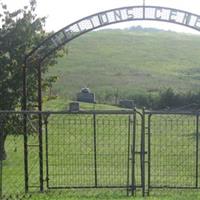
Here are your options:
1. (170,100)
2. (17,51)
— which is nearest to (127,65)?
(170,100)

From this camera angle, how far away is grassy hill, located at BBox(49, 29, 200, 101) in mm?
64438

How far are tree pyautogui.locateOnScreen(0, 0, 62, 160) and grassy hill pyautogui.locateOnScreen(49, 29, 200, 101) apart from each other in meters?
27.0

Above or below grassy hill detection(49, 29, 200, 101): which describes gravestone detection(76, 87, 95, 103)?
below

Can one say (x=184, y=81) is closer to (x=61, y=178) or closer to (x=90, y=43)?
(x=90, y=43)

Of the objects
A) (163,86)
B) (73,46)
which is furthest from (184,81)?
(73,46)

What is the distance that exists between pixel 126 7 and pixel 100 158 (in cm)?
887

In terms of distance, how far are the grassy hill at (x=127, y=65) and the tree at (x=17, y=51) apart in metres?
27.0

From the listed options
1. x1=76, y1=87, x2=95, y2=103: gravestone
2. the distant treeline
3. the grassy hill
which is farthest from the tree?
the grassy hill

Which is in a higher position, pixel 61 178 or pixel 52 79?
pixel 52 79

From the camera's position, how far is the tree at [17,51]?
23172mm

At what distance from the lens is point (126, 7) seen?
46.5 ft

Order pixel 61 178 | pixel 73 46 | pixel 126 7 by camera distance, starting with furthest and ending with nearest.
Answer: pixel 73 46 < pixel 61 178 < pixel 126 7

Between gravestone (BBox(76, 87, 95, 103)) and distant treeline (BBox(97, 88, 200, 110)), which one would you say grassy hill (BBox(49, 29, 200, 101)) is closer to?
distant treeline (BBox(97, 88, 200, 110))

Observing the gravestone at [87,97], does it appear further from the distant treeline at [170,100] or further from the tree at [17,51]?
the distant treeline at [170,100]
